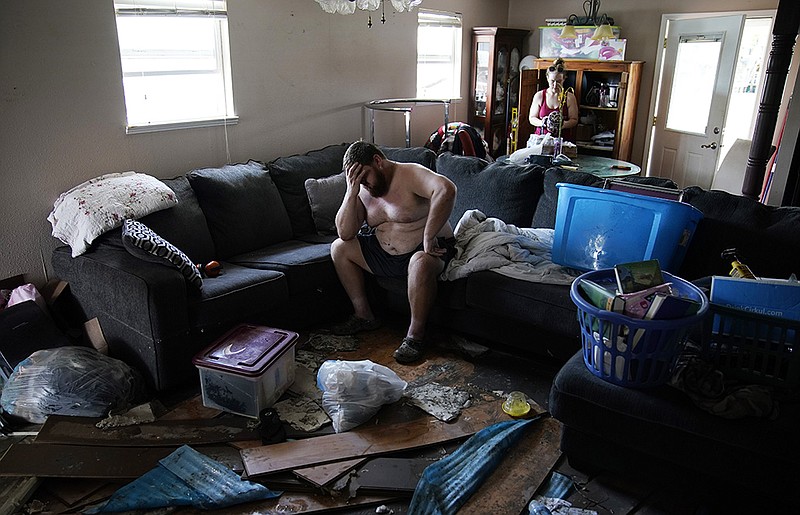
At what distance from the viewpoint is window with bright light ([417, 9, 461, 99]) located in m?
5.36

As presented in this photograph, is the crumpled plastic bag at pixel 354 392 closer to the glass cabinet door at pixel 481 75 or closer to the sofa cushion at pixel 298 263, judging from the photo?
the sofa cushion at pixel 298 263

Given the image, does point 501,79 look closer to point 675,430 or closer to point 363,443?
point 363,443

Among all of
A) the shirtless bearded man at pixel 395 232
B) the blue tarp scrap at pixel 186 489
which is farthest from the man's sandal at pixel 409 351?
the blue tarp scrap at pixel 186 489

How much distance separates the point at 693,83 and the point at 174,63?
4.46 m

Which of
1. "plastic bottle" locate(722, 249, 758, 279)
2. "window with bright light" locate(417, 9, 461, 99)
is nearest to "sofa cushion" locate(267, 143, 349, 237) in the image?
"window with bright light" locate(417, 9, 461, 99)

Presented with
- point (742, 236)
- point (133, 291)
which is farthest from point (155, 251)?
point (742, 236)

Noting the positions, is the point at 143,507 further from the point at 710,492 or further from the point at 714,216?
the point at 714,216

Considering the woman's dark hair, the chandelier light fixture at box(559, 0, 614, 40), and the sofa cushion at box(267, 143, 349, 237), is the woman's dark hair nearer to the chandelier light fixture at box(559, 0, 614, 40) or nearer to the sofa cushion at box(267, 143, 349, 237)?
the chandelier light fixture at box(559, 0, 614, 40)

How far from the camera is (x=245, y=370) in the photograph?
7.66 feet

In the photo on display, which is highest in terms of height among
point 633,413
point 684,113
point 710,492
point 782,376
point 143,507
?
point 684,113

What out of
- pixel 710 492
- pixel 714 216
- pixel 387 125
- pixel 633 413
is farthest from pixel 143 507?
pixel 387 125

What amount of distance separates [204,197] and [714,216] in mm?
2628

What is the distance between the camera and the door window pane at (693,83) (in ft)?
16.6

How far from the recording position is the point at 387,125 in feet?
16.6
